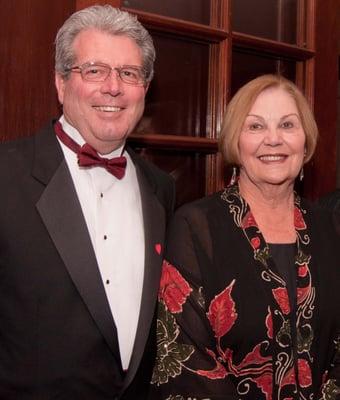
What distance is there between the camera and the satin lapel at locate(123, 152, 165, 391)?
5.76 ft

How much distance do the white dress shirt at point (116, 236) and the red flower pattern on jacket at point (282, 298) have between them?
41 cm

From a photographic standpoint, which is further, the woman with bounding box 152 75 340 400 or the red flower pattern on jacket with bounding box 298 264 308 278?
the red flower pattern on jacket with bounding box 298 264 308 278

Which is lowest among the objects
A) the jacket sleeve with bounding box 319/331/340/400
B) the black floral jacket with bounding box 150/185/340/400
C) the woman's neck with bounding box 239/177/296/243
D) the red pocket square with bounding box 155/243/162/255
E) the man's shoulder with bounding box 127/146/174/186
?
the jacket sleeve with bounding box 319/331/340/400

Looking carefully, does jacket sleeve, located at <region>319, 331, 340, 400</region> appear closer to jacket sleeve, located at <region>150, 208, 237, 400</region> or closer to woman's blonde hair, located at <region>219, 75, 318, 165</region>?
jacket sleeve, located at <region>150, 208, 237, 400</region>

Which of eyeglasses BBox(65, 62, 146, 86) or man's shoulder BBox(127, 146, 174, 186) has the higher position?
eyeglasses BBox(65, 62, 146, 86)

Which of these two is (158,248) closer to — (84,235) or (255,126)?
(84,235)

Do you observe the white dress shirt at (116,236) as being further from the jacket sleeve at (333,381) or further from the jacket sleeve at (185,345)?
the jacket sleeve at (333,381)

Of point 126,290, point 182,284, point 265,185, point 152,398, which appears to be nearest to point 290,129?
point 265,185

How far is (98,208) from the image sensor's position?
70.6 inches

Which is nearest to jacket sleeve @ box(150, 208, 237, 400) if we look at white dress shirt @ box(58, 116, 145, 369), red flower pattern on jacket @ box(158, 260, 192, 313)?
red flower pattern on jacket @ box(158, 260, 192, 313)

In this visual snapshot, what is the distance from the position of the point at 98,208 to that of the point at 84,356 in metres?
0.40

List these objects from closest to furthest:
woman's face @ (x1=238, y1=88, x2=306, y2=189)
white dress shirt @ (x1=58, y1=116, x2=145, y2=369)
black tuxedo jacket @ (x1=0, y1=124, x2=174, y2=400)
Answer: black tuxedo jacket @ (x1=0, y1=124, x2=174, y2=400) → white dress shirt @ (x1=58, y1=116, x2=145, y2=369) → woman's face @ (x1=238, y1=88, x2=306, y2=189)

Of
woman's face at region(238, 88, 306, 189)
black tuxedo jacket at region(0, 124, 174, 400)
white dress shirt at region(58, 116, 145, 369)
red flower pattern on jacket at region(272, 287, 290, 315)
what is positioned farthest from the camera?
woman's face at region(238, 88, 306, 189)

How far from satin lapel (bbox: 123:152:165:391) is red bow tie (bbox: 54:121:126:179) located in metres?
0.12
